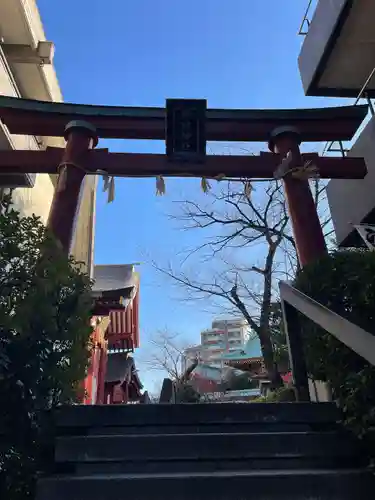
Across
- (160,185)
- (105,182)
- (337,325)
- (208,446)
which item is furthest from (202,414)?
(105,182)

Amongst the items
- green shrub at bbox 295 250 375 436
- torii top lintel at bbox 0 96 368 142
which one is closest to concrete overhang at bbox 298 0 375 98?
torii top lintel at bbox 0 96 368 142

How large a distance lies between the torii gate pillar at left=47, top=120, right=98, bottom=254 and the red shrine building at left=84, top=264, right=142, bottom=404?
5001mm

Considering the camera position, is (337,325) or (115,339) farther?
(115,339)

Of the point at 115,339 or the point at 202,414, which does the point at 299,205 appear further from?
the point at 115,339

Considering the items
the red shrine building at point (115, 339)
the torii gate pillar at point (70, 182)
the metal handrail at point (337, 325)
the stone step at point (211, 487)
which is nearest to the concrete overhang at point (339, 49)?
the torii gate pillar at point (70, 182)

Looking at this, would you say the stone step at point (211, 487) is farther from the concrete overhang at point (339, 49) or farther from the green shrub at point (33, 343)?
the concrete overhang at point (339, 49)

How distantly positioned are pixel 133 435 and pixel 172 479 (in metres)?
0.57

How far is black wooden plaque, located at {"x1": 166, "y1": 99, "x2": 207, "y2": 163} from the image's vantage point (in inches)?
293

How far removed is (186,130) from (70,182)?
2131 millimetres

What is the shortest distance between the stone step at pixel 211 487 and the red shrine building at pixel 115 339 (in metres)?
9.02

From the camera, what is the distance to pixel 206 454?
2.93 m

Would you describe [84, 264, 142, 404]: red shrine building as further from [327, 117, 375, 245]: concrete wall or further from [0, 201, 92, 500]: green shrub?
[0, 201, 92, 500]: green shrub

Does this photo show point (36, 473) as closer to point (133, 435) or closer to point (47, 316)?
point (133, 435)

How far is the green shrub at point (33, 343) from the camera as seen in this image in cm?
271
